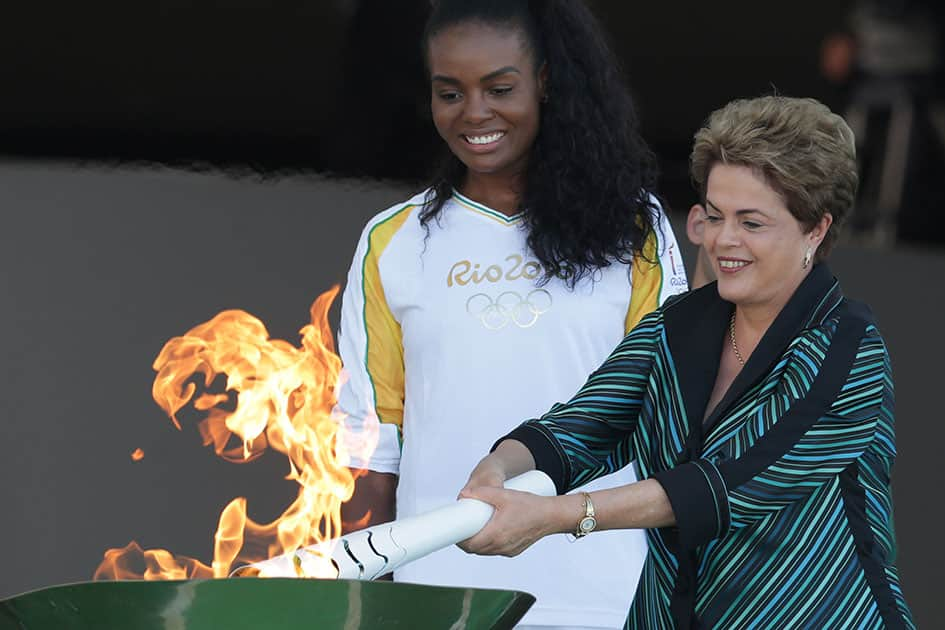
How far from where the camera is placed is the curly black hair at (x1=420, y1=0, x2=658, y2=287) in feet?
7.78

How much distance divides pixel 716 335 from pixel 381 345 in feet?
2.09

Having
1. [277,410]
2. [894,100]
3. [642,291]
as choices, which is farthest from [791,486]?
[894,100]

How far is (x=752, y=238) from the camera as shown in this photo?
6.19ft

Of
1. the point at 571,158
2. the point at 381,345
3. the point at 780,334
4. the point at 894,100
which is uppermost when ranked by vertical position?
the point at 894,100

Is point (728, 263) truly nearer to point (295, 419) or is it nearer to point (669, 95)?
point (295, 419)

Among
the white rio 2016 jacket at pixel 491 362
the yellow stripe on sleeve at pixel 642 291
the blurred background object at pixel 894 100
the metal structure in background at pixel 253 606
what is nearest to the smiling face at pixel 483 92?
the white rio 2016 jacket at pixel 491 362

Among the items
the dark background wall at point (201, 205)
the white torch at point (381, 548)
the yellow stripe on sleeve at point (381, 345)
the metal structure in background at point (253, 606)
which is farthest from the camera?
the dark background wall at point (201, 205)

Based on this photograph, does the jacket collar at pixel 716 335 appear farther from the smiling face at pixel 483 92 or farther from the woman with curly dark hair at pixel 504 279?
the smiling face at pixel 483 92

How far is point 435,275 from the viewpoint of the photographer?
238cm

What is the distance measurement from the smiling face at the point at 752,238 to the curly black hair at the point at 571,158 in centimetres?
46

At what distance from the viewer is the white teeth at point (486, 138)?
7.74ft

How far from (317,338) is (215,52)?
A: 9.16 ft

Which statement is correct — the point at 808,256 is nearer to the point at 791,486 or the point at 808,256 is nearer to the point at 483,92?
the point at 791,486

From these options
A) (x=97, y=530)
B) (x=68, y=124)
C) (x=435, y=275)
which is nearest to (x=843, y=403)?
(x=435, y=275)
